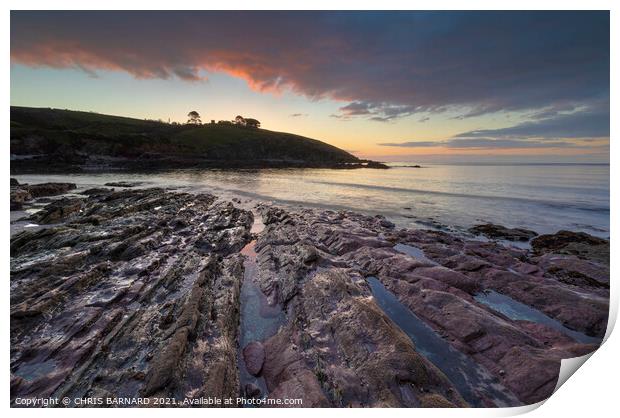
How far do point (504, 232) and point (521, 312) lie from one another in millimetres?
13578

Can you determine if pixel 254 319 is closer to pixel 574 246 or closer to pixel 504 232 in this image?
pixel 574 246

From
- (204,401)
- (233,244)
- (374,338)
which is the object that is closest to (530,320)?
(374,338)

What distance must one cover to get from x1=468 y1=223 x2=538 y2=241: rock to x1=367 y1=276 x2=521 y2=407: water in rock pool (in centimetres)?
1551

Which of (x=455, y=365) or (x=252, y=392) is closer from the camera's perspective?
(x=252, y=392)

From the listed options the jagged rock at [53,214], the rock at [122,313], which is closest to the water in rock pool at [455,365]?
the rock at [122,313]

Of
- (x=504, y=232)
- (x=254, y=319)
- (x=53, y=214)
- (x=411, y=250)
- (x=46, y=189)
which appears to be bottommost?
(x=46, y=189)

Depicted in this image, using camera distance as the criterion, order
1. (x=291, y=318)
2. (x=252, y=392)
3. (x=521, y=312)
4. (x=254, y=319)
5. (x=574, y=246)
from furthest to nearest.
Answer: (x=574, y=246) < (x=521, y=312) < (x=254, y=319) < (x=291, y=318) < (x=252, y=392)

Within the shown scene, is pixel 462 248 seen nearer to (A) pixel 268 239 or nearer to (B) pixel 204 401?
(A) pixel 268 239

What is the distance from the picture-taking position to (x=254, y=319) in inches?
348

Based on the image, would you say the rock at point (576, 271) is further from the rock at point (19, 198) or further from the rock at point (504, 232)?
the rock at point (19, 198)

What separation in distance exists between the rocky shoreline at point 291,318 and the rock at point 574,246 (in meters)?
0.18

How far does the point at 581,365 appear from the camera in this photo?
6.66 m

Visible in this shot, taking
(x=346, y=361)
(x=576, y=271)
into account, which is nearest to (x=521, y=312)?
(x=576, y=271)
